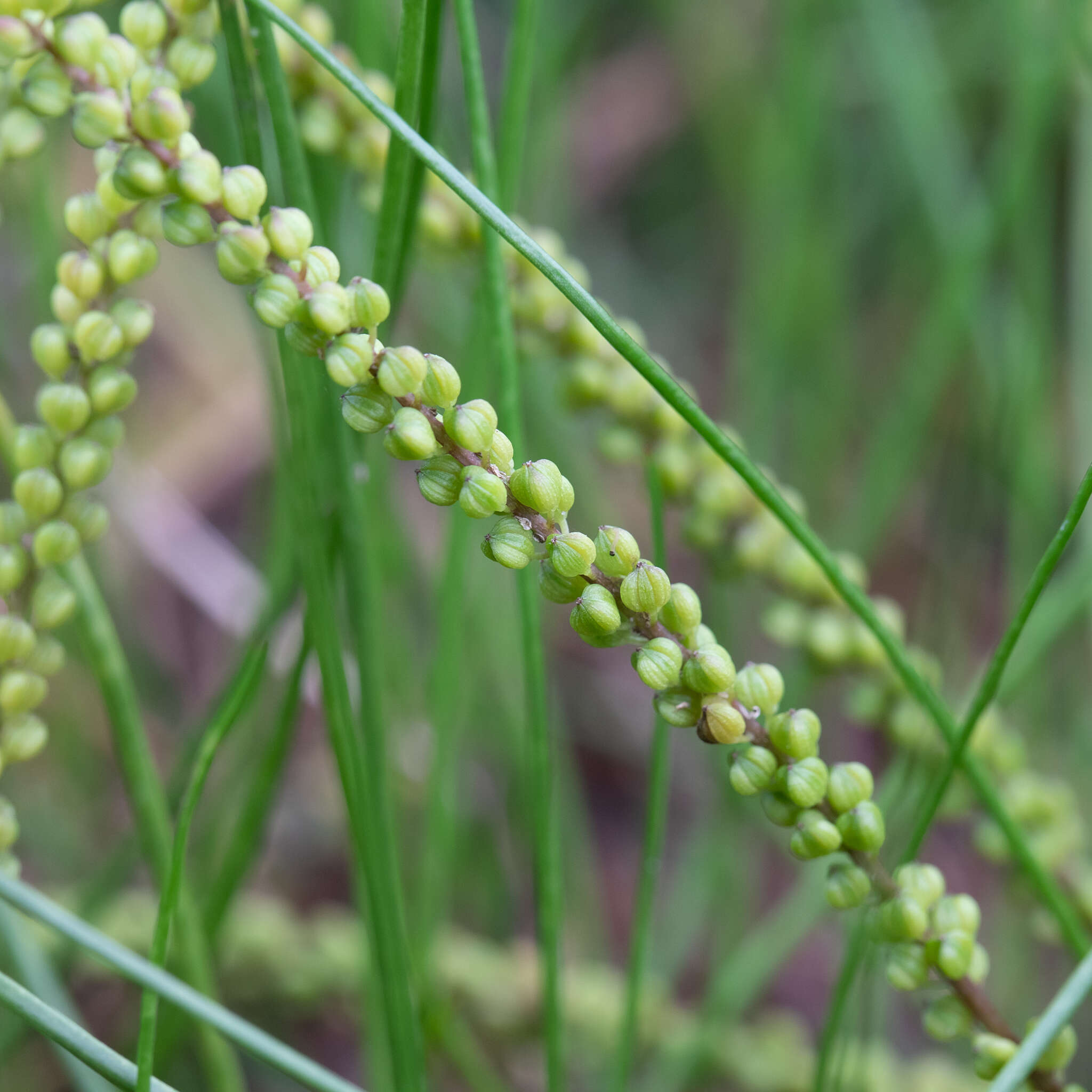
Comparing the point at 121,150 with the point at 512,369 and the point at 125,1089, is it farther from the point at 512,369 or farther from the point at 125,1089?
the point at 125,1089

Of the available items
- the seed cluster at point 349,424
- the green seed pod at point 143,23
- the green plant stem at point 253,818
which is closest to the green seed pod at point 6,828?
the seed cluster at point 349,424

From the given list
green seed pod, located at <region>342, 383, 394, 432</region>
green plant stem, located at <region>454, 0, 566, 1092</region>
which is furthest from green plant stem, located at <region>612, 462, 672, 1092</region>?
green seed pod, located at <region>342, 383, 394, 432</region>

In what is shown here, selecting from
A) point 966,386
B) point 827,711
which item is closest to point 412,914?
point 827,711

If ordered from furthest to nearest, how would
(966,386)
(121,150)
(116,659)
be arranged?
(966,386) < (116,659) < (121,150)

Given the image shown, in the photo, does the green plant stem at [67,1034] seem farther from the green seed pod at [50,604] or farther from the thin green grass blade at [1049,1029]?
the thin green grass blade at [1049,1029]

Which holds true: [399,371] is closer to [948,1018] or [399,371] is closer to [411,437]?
[411,437]

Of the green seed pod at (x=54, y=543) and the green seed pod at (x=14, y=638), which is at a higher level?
the green seed pod at (x=54, y=543)
